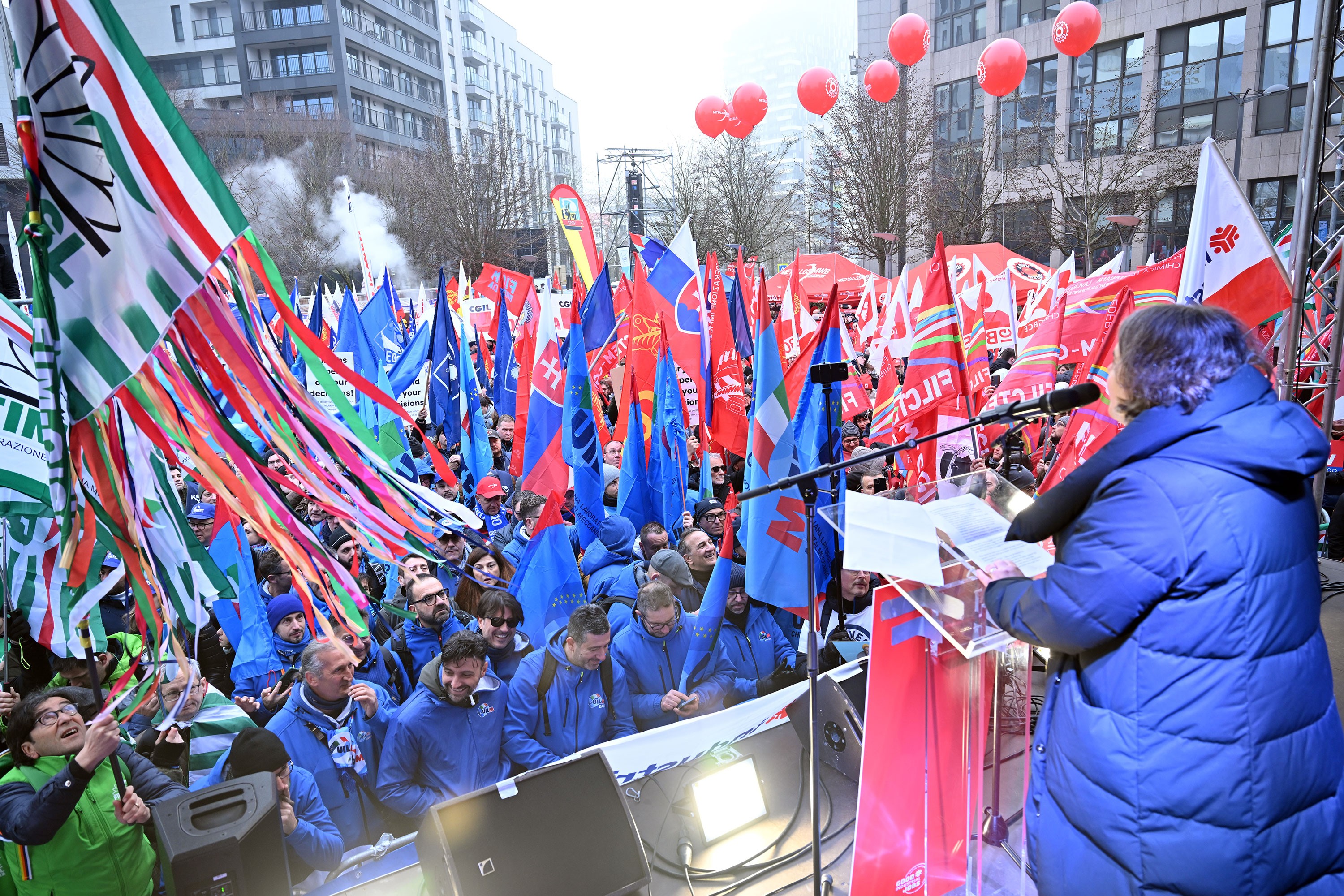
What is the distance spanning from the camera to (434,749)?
4.01 metres

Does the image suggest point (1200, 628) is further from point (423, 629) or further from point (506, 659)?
point (423, 629)

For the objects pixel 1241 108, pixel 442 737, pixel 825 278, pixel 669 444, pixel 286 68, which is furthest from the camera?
pixel 286 68

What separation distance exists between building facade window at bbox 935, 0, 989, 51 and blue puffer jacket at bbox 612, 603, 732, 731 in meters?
35.9

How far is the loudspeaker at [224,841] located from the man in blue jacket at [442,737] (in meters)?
1.14

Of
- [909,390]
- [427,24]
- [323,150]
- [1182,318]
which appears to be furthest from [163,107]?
[427,24]

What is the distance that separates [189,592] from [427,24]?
68385 millimetres

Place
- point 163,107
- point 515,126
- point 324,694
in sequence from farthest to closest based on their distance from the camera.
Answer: point 515,126 → point 324,694 → point 163,107

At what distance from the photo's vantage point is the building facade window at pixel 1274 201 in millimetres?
25672

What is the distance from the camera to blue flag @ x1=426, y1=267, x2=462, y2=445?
→ 9.23 metres

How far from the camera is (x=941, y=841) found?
2.88 meters

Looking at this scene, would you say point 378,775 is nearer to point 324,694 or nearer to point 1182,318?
point 324,694

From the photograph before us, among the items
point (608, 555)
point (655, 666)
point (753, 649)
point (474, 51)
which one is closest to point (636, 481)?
point (608, 555)

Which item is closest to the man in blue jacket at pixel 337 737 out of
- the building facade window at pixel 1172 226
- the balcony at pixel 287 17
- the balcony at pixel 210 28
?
the building facade window at pixel 1172 226

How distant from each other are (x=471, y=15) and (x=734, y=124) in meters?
59.4
